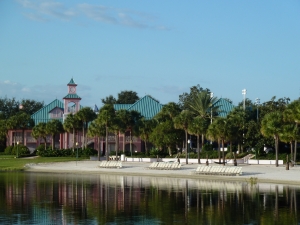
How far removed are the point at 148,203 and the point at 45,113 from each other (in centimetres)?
7697

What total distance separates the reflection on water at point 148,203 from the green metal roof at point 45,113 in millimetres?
58675

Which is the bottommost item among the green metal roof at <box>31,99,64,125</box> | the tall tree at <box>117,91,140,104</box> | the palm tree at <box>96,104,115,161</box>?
the palm tree at <box>96,104,115,161</box>

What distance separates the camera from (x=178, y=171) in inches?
2368

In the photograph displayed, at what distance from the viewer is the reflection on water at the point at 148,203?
1092 inches

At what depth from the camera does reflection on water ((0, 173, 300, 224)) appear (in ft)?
91.0

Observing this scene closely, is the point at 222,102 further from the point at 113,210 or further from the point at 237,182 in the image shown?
the point at 113,210

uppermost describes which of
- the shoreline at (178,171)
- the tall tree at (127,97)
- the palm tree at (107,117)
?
the tall tree at (127,97)

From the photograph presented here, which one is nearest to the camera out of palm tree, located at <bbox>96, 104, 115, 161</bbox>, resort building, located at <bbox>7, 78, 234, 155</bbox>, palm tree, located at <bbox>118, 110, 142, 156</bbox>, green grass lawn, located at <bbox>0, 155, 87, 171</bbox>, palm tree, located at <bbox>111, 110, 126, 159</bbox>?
green grass lawn, located at <bbox>0, 155, 87, 171</bbox>

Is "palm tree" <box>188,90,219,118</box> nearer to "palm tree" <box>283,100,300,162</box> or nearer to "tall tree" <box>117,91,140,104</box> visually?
"palm tree" <box>283,100,300,162</box>

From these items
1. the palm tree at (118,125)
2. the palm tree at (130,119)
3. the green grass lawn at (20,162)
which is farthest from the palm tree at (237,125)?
the green grass lawn at (20,162)

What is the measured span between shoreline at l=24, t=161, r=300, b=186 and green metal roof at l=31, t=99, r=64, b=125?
104 feet

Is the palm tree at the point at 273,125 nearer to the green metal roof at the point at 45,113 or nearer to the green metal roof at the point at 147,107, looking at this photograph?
the green metal roof at the point at 147,107

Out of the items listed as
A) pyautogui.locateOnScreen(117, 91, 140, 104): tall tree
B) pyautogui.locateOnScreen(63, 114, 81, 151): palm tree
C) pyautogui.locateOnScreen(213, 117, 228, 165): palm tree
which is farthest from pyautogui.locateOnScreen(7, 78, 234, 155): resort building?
pyautogui.locateOnScreen(117, 91, 140, 104): tall tree

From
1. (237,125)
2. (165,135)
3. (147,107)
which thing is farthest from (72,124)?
(237,125)
